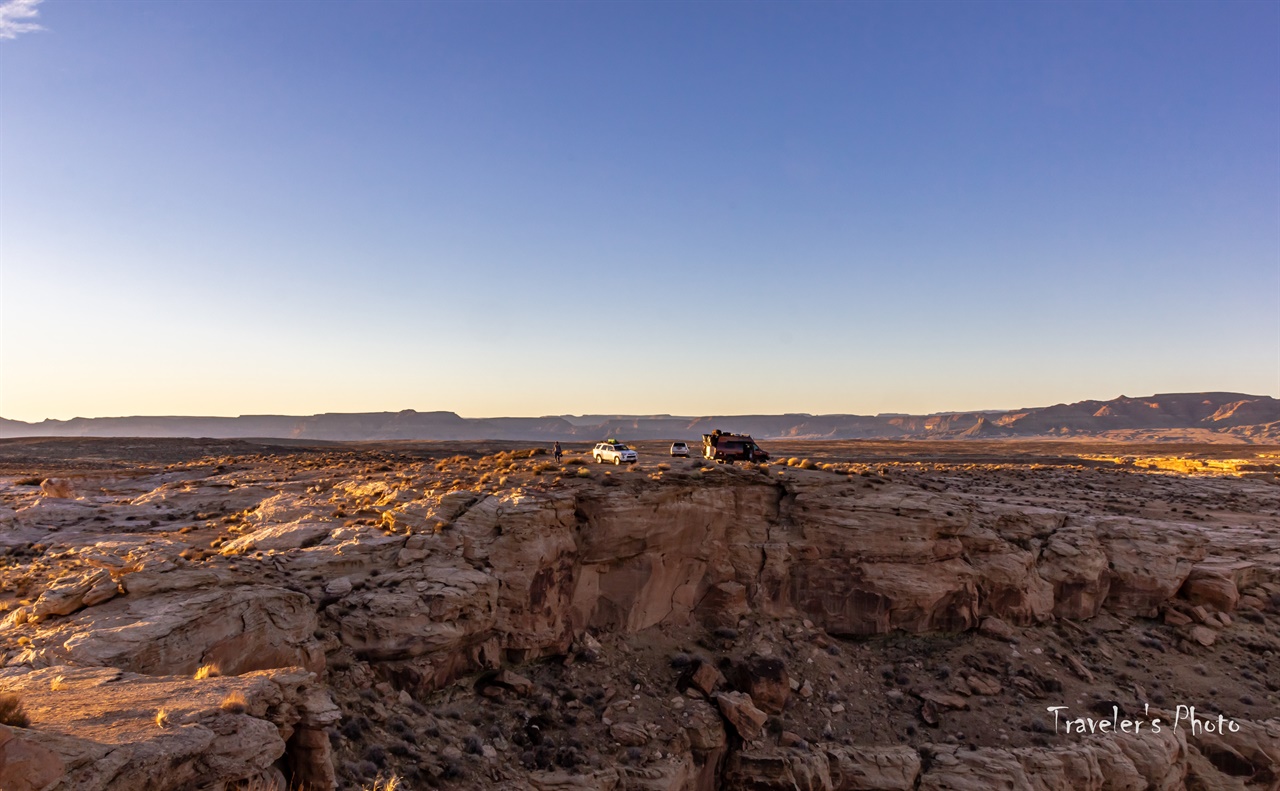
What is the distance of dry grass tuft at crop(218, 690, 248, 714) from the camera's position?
7.54 meters

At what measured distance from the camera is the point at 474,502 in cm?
1892

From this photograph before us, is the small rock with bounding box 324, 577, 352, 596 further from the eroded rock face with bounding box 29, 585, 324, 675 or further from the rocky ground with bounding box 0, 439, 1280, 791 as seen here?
the eroded rock face with bounding box 29, 585, 324, 675

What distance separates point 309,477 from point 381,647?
59.2 feet

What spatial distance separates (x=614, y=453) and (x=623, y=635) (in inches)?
495

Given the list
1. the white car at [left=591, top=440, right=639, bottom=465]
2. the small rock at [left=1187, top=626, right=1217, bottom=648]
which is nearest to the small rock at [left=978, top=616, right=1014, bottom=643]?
the small rock at [left=1187, top=626, right=1217, bottom=648]

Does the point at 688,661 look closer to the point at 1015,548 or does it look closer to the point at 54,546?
the point at 1015,548

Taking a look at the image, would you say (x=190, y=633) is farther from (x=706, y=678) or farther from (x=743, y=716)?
(x=743, y=716)

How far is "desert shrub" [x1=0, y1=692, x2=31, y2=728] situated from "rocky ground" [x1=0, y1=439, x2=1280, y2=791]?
0.10ft

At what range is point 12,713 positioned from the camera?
6590 mm

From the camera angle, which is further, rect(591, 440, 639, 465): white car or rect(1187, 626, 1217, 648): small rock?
rect(591, 440, 639, 465): white car

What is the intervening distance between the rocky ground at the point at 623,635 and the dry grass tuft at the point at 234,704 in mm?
26

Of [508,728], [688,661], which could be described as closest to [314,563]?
[508,728]

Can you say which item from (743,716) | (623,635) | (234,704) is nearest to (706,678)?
(743,716)

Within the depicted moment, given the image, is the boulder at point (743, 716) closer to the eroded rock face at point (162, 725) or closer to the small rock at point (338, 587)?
the small rock at point (338, 587)
